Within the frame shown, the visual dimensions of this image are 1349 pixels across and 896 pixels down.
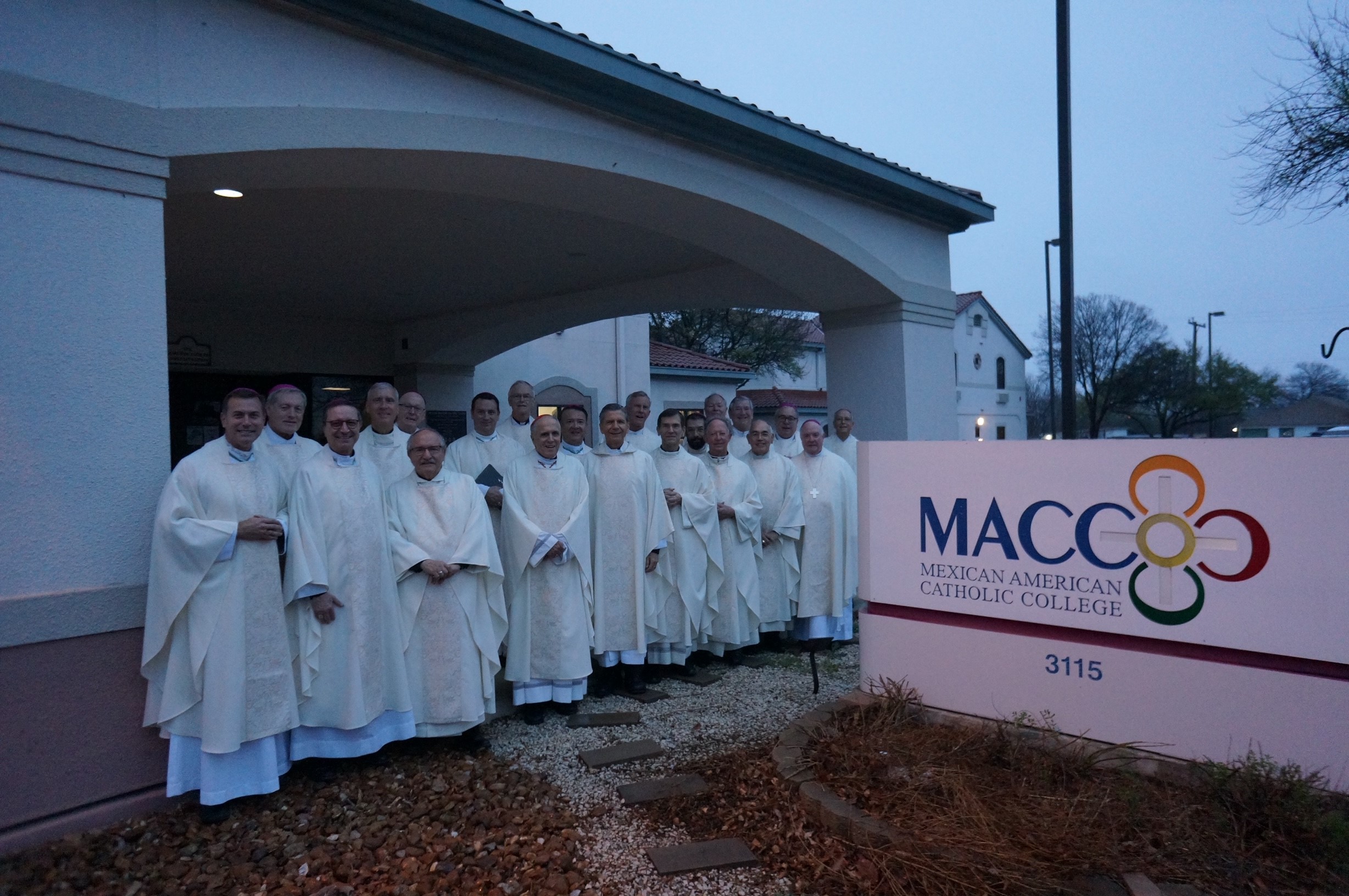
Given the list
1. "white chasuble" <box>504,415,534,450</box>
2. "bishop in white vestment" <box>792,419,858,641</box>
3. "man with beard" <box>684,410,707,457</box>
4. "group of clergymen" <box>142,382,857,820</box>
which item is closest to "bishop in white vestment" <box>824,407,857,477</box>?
"bishop in white vestment" <box>792,419,858,641</box>

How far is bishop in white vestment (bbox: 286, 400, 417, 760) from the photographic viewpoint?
408 centimetres

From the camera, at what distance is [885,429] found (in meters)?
8.69

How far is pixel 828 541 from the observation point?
269 inches

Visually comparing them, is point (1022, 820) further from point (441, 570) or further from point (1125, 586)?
point (441, 570)

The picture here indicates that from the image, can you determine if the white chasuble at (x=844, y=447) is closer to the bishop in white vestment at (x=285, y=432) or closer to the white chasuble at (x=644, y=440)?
the white chasuble at (x=644, y=440)

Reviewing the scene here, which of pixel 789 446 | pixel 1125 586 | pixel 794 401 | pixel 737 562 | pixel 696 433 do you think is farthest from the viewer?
pixel 794 401

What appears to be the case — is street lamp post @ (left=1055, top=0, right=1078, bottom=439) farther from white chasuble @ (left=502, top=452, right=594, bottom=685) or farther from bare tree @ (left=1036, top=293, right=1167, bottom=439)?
bare tree @ (left=1036, top=293, right=1167, bottom=439)

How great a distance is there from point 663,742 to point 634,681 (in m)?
1.05

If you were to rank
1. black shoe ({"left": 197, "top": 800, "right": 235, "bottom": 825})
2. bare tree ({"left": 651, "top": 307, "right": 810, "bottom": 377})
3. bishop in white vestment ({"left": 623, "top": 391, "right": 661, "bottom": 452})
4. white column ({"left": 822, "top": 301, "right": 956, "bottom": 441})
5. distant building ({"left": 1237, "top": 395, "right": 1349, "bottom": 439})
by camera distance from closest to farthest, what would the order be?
black shoe ({"left": 197, "top": 800, "right": 235, "bottom": 825}) < bishop in white vestment ({"left": 623, "top": 391, "right": 661, "bottom": 452}) < white column ({"left": 822, "top": 301, "right": 956, "bottom": 441}) < bare tree ({"left": 651, "top": 307, "right": 810, "bottom": 377}) < distant building ({"left": 1237, "top": 395, "right": 1349, "bottom": 439})

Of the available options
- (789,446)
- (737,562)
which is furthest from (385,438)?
(789,446)

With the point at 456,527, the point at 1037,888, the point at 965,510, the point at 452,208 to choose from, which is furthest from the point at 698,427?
the point at 1037,888

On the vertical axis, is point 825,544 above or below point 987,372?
below

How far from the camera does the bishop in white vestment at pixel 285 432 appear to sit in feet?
14.3

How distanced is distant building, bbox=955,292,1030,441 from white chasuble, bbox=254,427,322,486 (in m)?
39.3
